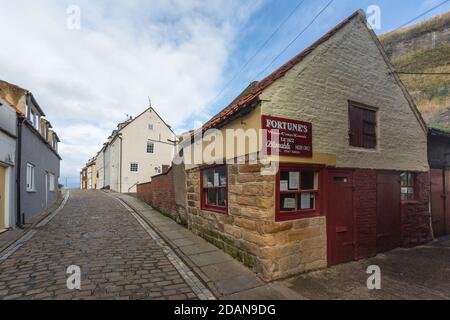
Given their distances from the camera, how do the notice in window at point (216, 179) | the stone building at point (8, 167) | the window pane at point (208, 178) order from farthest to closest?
the stone building at point (8, 167) < the window pane at point (208, 178) < the notice in window at point (216, 179)

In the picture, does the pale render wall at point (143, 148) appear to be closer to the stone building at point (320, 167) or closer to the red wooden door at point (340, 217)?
the stone building at point (320, 167)

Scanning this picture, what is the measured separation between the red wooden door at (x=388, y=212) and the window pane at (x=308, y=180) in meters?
2.83

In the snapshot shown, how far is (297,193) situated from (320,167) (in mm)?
926

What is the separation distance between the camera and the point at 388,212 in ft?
26.9

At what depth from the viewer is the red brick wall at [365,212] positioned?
7203mm

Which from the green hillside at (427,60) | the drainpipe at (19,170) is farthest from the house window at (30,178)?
the green hillside at (427,60)

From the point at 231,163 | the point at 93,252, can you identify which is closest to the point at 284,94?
the point at 231,163

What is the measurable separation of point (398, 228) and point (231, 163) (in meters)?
6.10

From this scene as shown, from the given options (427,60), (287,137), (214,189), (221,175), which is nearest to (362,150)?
(287,137)

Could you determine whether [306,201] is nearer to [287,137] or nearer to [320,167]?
[320,167]

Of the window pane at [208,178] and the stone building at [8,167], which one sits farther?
the stone building at [8,167]

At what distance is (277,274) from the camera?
5.49 m
